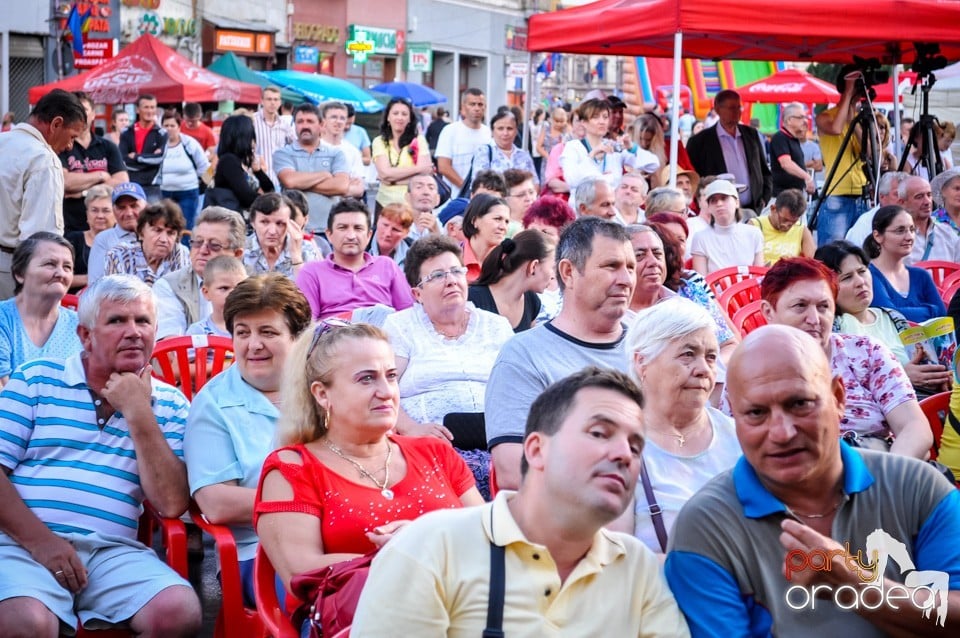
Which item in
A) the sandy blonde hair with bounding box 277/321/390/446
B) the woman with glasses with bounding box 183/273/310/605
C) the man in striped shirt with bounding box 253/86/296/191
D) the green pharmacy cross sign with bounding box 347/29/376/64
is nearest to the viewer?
the sandy blonde hair with bounding box 277/321/390/446

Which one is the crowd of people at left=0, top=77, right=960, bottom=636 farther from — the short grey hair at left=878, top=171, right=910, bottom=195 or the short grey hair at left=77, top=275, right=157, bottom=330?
the short grey hair at left=878, top=171, right=910, bottom=195

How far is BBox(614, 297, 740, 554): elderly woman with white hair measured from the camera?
130 inches

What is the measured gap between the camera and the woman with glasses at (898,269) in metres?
6.44

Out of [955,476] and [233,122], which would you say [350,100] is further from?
[955,476]

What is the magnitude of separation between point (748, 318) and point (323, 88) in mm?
21729

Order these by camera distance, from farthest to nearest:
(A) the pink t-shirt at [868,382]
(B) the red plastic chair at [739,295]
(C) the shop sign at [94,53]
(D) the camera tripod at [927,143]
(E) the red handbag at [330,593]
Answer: (C) the shop sign at [94,53], (D) the camera tripod at [927,143], (B) the red plastic chair at [739,295], (A) the pink t-shirt at [868,382], (E) the red handbag at [330,593]

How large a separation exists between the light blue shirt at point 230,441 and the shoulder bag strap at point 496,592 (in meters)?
1.58

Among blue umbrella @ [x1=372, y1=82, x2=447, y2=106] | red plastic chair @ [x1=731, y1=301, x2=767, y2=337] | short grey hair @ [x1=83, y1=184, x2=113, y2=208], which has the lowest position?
red plastic chair @ [x1=731, y1=301, x2=767, y2=337]

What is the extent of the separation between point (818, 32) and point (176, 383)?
694 cm

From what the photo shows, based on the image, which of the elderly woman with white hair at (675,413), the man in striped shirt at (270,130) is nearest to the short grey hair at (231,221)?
the elderly woman with white hair at (675,413)

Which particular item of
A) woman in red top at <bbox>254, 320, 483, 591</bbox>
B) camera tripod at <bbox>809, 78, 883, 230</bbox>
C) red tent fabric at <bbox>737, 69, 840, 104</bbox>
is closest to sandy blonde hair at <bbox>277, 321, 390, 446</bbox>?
woman in red top at <bbox>254, 320, 483, 591</bbox>

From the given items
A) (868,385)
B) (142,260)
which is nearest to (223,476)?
(868,385)

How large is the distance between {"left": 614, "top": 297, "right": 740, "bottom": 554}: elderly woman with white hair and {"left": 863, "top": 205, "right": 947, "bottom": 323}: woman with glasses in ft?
10.4

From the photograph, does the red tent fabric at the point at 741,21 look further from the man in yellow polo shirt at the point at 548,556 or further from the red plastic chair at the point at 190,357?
the man in yellow polo shirt at the point at 548,556
